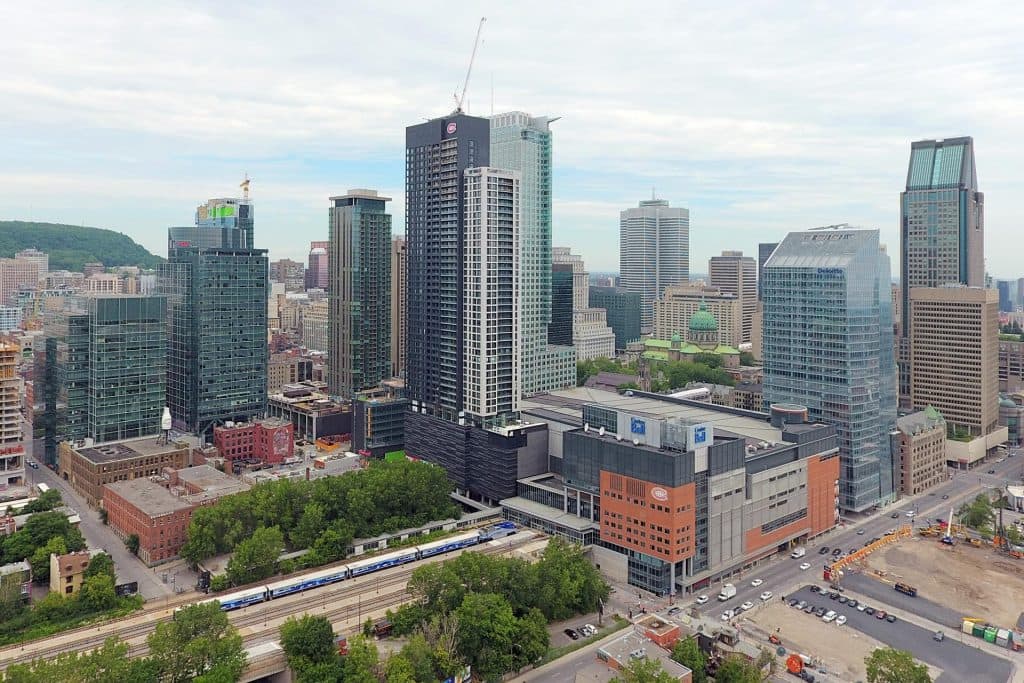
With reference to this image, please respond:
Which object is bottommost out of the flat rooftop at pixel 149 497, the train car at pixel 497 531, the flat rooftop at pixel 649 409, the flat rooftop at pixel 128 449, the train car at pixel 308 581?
the train car at pixel 308 581

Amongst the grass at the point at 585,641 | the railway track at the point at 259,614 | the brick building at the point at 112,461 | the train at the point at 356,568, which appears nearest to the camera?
the railway track at the point at 259,614

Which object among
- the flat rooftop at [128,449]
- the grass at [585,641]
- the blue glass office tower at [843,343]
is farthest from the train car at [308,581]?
the blue glass office tower at [843,343]

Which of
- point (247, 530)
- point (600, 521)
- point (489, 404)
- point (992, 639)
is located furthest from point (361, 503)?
point (992, 639)

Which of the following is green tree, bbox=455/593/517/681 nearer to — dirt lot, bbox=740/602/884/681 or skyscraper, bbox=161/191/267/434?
dirt lot, bbox=740/602/884/681

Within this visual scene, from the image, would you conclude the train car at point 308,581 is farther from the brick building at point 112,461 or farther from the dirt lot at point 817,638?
the brick building at point 112,461

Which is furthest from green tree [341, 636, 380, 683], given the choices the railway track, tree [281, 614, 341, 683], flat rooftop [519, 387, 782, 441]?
flat rooftop [519, 387, 782, 441]

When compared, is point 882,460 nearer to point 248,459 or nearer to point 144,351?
point 248,459
